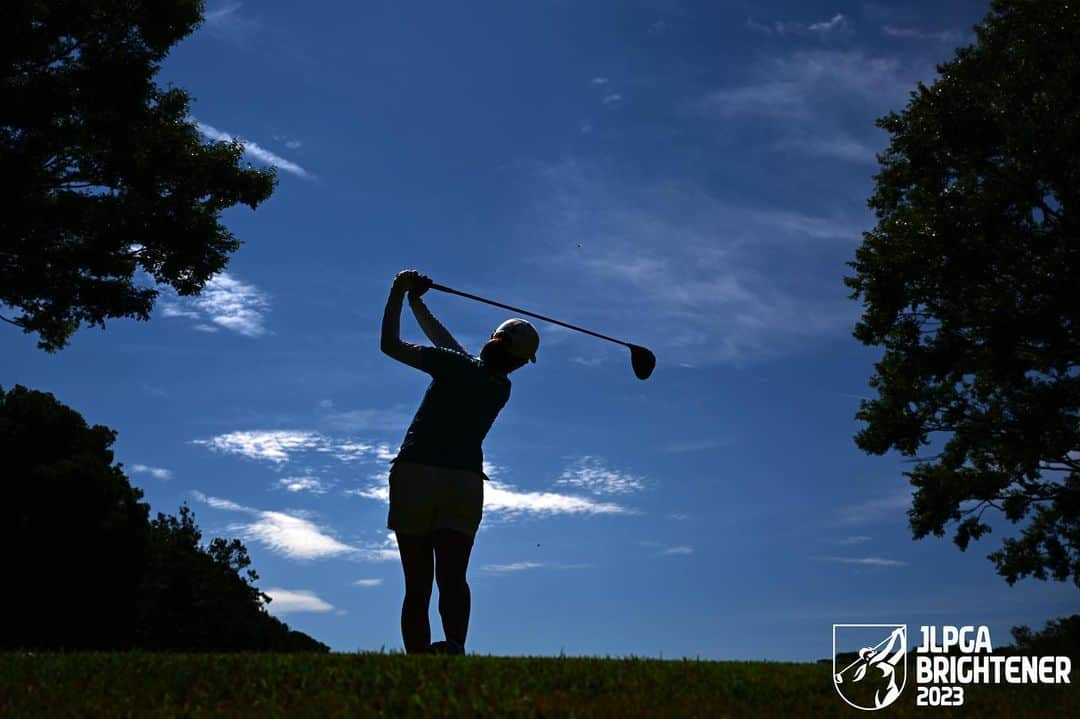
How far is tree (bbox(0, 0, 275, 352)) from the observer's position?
18.3 metres

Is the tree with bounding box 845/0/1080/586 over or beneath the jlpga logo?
over

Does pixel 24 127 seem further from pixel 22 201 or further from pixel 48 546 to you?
pixel 48 546

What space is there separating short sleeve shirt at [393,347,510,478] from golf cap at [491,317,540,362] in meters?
0.30

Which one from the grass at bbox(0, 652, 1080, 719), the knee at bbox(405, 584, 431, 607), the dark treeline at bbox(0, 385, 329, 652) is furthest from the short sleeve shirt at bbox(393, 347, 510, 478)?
the dark treeline at bbox(0, 385, 329, 652)

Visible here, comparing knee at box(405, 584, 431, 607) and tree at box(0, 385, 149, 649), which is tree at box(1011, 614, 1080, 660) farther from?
tree at box(0, 385, 149, 649)

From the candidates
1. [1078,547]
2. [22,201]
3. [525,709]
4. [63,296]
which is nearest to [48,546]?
[63,296]

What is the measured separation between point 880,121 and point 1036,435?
7.40m

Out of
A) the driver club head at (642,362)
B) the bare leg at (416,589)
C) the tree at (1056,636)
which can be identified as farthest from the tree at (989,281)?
the bare leg at (416,589)

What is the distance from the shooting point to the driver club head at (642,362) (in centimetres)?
1113

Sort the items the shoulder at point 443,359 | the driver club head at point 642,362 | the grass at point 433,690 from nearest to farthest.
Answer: the grass at point 433,690 < the shoulder at point 443,359 < the driver club head at point 642,362

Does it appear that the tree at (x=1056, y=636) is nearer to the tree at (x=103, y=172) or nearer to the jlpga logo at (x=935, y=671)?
the jlpga logo at (x=935, y=671)

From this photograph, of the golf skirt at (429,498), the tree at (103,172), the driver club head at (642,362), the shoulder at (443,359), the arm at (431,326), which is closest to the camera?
the golf skirt at (429,498)

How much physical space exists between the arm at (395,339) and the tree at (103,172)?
40.8 ft

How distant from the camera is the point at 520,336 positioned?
8.74 m
